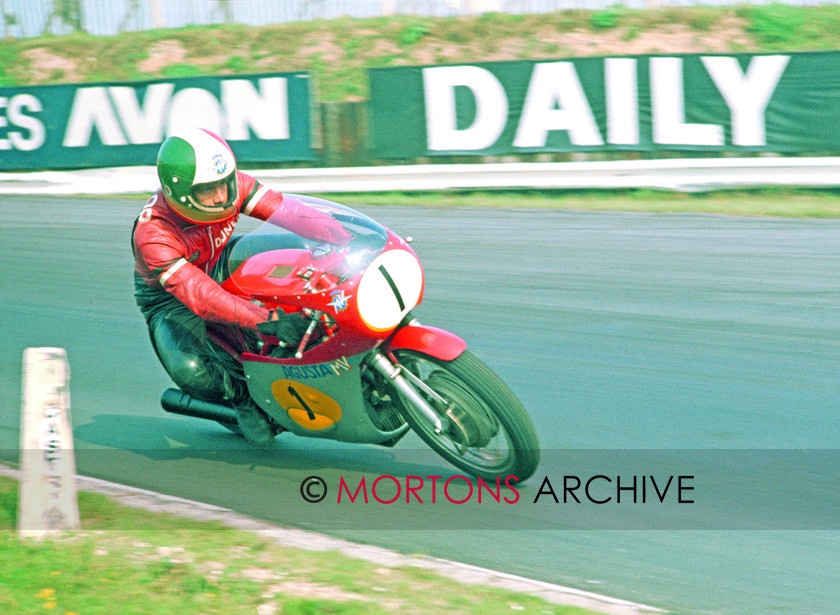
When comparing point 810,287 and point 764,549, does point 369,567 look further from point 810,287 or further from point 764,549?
point 810,287

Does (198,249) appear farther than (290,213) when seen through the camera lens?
Yes

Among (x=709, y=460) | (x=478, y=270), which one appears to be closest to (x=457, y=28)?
(x=478, y=270)

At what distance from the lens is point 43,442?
13.2 feet

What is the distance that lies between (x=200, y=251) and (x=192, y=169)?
0.62m

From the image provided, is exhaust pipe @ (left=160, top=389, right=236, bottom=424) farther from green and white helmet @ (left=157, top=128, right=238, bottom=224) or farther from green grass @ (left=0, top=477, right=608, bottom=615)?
green and white helmet @ (left=157, top=128, right=238, bottom=224)

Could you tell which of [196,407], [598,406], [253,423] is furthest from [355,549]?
[598,406]

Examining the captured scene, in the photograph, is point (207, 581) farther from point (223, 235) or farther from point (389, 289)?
point (223, 235)

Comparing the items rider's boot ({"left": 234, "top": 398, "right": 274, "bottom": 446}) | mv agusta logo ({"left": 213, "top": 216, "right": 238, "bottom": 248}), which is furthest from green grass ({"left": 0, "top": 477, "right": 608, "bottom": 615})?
mv agusta logo ({"left": 213, "top": 216, "right": 238, "bottom": 248})

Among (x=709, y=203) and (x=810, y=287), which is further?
(x=709, y=203)

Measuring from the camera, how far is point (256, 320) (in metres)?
4.29

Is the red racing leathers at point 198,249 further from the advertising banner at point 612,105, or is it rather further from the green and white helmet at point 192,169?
the advertising banner at point 612,105

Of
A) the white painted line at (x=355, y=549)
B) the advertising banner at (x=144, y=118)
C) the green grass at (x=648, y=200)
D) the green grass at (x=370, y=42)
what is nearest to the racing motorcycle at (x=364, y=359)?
the white painted line at (x=355, y=549)

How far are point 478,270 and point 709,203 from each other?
4.47 m

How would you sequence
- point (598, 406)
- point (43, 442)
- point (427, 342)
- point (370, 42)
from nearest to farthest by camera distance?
point (43, 442) < point (427, 342) < point (598, 406) < point (370, 42)
